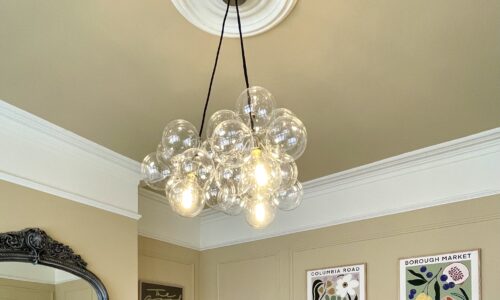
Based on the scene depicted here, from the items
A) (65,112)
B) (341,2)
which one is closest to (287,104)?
(341,2)

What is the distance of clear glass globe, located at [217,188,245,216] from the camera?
2.26m

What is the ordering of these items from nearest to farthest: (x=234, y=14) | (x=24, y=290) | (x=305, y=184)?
(x=234, y=14)
(x=24, y=290)
(x=305, y=184)

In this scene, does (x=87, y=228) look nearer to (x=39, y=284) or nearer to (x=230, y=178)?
(x=39, y=284)

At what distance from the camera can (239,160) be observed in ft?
6.61

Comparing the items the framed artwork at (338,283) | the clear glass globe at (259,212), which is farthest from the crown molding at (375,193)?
the clear glass globe at (259,212)

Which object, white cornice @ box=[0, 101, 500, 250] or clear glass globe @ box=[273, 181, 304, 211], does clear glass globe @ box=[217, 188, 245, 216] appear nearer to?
clear glass globe @ box=[273, 181, 304, 211]

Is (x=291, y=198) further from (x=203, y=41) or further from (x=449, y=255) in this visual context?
(x=449, y=255)

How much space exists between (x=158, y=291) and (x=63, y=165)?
1.65 meters

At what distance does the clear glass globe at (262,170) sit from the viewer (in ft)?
6.54

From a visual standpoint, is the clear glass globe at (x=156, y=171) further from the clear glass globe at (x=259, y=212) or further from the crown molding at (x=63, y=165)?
the crown molding at (x=63, y=165)

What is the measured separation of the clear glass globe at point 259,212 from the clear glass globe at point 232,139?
0.34 metres

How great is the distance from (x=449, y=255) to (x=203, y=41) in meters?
2.35

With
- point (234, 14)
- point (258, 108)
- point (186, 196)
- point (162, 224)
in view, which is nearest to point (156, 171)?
point (186, 196)

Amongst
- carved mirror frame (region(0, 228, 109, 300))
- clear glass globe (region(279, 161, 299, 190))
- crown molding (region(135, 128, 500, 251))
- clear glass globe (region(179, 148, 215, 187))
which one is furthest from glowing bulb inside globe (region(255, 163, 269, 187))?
crown molding (region(135, 128, 500, 251))
